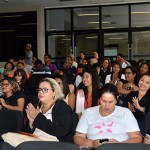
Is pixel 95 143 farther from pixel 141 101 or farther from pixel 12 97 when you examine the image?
pixel 12 97

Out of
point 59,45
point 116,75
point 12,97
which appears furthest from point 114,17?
point 12,97

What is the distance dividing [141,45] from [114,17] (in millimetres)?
1318

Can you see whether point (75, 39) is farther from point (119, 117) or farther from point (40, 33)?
point (119, 117)

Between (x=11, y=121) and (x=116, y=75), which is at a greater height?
(x=116, y=75)

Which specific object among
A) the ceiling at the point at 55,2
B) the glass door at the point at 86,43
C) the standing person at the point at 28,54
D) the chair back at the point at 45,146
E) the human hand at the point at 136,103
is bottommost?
the chair back at the point at 45,146

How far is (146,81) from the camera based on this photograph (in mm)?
4301

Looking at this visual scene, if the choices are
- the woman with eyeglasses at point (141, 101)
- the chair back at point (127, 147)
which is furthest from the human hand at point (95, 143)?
the woman with eyeglasses at point (141, 101)

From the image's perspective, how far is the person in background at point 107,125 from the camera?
3008 mm

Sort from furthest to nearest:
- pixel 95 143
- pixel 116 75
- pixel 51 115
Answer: pixel 116 75
pixel 51 115
pixel 95 143

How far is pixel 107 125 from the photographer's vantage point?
10.1ft

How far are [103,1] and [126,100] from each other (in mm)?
6714

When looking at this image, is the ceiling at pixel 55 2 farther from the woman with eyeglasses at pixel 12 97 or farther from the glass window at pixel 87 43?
the woman with eyeglasses at pixel 12 97

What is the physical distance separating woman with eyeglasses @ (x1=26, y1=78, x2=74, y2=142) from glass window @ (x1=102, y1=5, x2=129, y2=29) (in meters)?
8.04

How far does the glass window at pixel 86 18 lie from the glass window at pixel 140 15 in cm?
123
